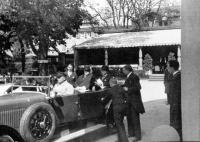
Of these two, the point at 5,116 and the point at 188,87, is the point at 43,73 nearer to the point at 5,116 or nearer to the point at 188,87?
the point at 5,116

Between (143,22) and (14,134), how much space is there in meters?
39.6

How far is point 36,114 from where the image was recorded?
6.49 metres

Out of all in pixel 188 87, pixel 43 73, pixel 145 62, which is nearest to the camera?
pixel 188 87

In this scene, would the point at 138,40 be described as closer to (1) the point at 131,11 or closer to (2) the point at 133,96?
(1) the point at 131,11

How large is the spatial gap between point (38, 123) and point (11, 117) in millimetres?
496

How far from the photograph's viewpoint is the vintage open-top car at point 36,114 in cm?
632

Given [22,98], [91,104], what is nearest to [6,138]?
[22,98]

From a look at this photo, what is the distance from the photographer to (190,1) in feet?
10.8

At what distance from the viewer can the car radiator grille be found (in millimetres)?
6246

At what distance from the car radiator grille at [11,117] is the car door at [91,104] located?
1.53 metres

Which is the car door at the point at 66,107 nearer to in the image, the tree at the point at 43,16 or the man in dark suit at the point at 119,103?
the man in dark suit at the point at 119,103

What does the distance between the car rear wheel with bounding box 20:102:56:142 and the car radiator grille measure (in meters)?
0.14

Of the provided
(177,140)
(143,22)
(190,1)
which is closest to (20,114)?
(177,140)

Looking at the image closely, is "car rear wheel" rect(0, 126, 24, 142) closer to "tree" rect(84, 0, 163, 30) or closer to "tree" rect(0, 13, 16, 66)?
"tree" rect(0, 13, 16, 66)
